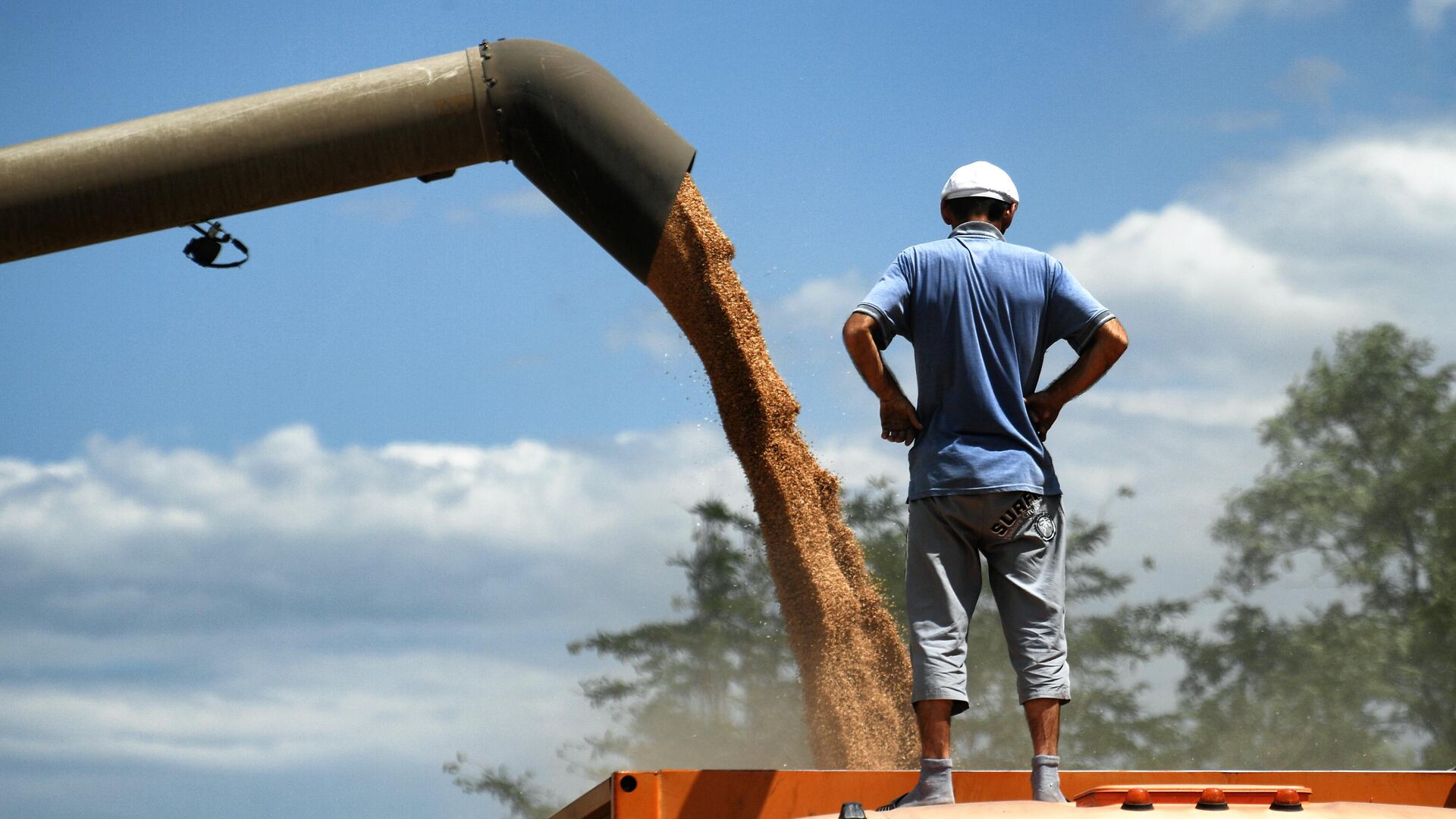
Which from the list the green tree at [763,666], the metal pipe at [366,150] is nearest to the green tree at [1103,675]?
the green tree at [763,666]

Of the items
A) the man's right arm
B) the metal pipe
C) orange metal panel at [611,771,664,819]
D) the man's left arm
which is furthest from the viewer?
the metal pipe

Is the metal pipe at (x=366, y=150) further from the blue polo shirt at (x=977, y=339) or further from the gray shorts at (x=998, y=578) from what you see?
the gray shorts at (x=998, y=578)

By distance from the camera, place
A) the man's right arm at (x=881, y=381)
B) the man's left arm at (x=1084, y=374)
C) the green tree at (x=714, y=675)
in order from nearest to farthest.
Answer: the man's right arm at (x=881, y=381) → the man's left arm at (x=1084, y=374) → the green tree at (x=714, y=675)

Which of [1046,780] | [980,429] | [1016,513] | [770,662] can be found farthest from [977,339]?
[770,662]

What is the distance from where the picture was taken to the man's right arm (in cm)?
289

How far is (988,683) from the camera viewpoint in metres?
13.3

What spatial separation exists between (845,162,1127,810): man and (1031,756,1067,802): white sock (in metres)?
0.06

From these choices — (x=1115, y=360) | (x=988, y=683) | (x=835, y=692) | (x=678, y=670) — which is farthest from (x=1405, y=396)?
(x=1115, y=360)

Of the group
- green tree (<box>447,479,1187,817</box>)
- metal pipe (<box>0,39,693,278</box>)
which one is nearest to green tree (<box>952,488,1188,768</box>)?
green tree (<box>447,479,1187,817</box>)

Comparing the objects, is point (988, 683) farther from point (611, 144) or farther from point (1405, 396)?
point (611, 144)

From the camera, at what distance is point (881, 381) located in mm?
2928

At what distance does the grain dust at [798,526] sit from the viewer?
5.69 metres

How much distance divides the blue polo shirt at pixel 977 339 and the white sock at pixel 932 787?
1.86ft

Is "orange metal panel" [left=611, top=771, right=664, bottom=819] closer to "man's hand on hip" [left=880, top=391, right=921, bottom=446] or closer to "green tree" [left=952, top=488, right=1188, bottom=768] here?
"man's hand on hip" [left=880, top=391, right=921, bottom=446]
